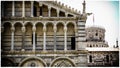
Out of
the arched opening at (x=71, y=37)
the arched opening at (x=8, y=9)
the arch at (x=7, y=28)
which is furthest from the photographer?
the arched opening at (x=8, y=9)

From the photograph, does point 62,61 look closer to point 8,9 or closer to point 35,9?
point 35,9

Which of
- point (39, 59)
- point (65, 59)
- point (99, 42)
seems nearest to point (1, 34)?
point (39, 59)

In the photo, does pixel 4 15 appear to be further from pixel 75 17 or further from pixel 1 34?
pixel 75 17

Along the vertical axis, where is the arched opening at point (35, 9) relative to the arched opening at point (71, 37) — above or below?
above

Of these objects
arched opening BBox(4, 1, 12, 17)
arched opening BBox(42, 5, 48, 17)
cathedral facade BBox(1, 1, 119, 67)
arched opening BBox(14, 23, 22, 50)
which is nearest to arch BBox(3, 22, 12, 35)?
cathedral facade BBox(1, 1, 119, 67)

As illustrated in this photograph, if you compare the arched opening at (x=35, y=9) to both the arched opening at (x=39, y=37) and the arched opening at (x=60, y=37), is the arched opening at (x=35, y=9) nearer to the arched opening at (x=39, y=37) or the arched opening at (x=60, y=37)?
the arched opening at (x=39, y=37)

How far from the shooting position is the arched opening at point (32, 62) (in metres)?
23.9

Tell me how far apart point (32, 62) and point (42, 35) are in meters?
2.02

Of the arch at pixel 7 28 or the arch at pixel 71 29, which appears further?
the arch at pixel 71 29

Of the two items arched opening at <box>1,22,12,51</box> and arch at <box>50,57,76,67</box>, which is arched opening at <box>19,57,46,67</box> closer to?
arch at <box>50,57,76,67</box>

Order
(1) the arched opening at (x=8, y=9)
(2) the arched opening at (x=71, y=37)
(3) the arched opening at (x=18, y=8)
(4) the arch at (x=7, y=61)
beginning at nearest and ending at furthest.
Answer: (4) the arch at (x=7, y=61) → (2) the arched opening at (x=71, y=37) → (1) the arched opening at (x=8, y=9) → (3) the arched opening at (x=18, y=8)

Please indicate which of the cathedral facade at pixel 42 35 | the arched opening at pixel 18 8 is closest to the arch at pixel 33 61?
the cathedral facade at pixel 42 35

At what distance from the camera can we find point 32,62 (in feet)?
78.7

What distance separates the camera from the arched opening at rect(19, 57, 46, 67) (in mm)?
23877
